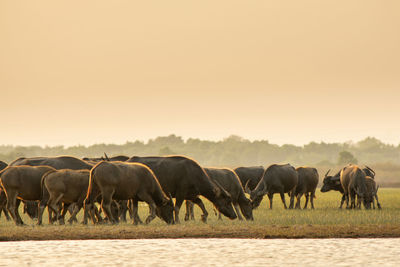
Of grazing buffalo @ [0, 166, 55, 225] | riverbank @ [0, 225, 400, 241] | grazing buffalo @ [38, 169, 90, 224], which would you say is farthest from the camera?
grazing buffalo @ [0, 166, 55, 225]

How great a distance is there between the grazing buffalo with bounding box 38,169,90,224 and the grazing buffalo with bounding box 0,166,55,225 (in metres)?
0.63

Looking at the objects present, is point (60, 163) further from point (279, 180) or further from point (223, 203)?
point (279, 180)

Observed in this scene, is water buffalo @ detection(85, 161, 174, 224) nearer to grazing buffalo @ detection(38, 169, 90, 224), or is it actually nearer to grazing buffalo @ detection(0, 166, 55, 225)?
grazing buffalo @ detection(38, 169, 90, 224)

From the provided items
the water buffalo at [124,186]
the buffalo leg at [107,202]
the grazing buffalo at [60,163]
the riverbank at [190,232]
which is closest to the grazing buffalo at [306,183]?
the grazing buffalo at [60,163]

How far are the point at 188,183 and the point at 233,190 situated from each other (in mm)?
3157

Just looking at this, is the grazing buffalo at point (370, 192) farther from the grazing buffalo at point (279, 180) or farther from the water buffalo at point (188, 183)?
the water buffalo at point (188, 183)

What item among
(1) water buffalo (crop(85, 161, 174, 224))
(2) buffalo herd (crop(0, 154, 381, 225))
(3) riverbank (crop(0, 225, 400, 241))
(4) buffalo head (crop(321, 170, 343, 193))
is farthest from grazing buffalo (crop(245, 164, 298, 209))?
(3) riverbank (crop(0, 225, 400, 241))

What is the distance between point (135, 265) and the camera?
1248 cm

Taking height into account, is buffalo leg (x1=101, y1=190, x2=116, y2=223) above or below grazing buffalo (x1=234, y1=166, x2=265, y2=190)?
below

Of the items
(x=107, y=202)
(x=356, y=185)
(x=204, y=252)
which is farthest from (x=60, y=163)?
(x=356, y=185)

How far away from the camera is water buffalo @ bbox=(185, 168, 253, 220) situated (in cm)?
2382

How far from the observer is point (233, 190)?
25.2m

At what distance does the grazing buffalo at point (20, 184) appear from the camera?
21469mm

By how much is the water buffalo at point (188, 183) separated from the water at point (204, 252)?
227 inches
